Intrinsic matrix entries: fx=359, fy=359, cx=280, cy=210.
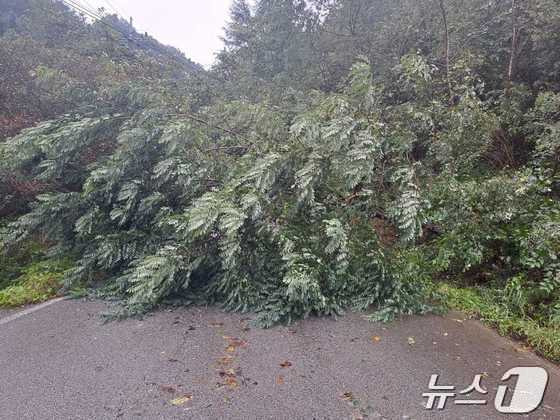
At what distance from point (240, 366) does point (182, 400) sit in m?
0.51

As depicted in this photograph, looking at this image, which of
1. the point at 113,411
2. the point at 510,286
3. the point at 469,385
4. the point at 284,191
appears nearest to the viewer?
the point at 113,411

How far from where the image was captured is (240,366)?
8.84 ft

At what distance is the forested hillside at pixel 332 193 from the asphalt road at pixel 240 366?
10.6 inches

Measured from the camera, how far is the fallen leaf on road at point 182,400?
7.48 feet

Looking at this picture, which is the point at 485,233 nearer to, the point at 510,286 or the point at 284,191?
the point at 510,286

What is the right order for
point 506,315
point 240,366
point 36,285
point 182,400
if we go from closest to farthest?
1. point 182,400
2. point 240,366
3. point 506,315
4. point 36,285

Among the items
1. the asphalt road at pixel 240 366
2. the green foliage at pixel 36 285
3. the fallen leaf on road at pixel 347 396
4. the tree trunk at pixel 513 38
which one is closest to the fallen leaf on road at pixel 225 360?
the asphalt road at pixel 240 366

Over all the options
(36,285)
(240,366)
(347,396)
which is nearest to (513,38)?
(347,396)

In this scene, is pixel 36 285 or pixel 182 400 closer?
pixel 182 400

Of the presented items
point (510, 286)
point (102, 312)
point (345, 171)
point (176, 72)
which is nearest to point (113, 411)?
point (102, 312)

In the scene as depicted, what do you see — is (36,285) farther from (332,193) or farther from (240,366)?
(332,193)

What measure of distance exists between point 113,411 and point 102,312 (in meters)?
1.45

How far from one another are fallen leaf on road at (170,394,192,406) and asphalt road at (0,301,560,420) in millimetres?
10

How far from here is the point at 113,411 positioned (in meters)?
2.21
